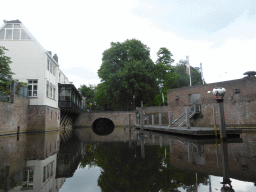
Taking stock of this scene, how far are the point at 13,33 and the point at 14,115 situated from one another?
885 centimetres

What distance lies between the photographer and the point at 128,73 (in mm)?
29078

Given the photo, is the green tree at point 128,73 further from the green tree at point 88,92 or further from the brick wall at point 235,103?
the green tree at point 88,92

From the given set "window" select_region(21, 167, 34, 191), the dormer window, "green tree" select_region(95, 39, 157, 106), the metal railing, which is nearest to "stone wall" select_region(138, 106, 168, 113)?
"green tree" select_region(95, 39, 157, 106)

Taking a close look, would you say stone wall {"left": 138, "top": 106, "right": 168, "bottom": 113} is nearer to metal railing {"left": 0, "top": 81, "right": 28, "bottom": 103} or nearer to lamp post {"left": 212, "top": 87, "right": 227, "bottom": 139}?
→ metal railing {"left": 0, "top": 81, "right": 28, "bottom": 103}

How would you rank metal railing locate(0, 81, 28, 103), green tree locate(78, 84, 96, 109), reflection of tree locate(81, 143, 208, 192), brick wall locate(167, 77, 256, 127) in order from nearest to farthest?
1. reflection of tree locate(81, 143, 208, 192)
2. metal railing locate(0, 81, 28, 103)
3. brick wall locate(167, 77, 256, 127)
4. green tree locate(78, 84, 96, 109)

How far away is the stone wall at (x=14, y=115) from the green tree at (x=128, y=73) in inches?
585

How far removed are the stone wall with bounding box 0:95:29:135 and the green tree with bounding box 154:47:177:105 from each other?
2092 cm

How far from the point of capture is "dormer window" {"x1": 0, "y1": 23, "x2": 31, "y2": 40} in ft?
62.6

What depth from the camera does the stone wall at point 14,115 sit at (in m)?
13.3

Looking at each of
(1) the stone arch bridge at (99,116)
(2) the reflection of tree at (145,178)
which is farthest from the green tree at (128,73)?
(2) the reflection of tree at (145,178)

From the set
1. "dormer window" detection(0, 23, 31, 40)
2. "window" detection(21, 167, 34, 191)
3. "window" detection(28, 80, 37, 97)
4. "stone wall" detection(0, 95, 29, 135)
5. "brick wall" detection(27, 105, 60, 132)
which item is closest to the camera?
"window" detection(21, 167, 34, 191)

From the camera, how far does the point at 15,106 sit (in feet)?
50.2

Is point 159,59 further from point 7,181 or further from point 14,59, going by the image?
point 7,181

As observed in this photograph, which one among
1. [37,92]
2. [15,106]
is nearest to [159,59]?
[37,92]
